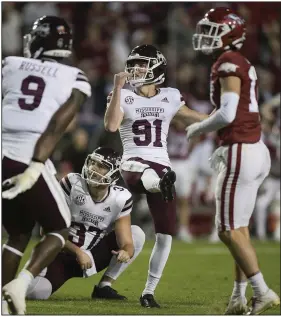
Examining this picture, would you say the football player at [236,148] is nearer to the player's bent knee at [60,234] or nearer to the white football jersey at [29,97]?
the white football jersey at [29,97]

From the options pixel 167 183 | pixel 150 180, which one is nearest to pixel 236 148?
pixel 167 183

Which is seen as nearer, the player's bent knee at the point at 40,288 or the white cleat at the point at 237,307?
the white cleat at the point at 237,307

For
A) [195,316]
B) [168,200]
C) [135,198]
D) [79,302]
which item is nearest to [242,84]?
[168,200]

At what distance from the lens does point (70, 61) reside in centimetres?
1226

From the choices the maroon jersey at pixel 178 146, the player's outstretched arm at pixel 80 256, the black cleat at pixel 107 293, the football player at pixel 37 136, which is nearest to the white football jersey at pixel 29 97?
the football player at pixel 37 136

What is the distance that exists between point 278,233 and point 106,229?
5.97 metres

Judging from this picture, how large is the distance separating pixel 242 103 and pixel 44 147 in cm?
120

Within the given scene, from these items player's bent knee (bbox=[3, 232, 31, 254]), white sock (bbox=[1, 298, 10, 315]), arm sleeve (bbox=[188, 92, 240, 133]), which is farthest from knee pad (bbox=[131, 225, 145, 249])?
white sock (bbox=[1, 298, 10, 315])

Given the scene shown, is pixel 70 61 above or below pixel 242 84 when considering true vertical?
below

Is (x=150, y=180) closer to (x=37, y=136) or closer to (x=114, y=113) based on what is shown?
(x=114, y=113)

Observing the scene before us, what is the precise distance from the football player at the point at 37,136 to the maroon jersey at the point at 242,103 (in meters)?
0.80

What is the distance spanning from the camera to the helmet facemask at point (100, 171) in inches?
221

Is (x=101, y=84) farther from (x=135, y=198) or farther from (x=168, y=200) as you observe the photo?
(x=168, y=200)

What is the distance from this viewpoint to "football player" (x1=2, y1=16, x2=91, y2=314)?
4.47 metres
